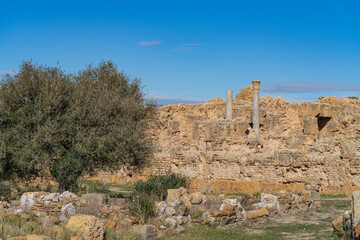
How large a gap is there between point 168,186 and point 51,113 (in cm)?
417

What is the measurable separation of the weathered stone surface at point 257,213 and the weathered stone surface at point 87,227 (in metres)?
5.08

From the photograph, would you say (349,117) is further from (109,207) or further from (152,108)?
(109,207)

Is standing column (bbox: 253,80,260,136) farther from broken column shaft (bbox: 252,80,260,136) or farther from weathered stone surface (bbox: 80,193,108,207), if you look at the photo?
weathered stone surface (bbox: 80,193,108,207)

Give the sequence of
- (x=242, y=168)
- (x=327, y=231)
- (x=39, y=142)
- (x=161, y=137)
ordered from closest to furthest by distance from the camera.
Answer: (x=327, y=231), (x=39, y=142), (x=242, y=168), (x=161, y=137)

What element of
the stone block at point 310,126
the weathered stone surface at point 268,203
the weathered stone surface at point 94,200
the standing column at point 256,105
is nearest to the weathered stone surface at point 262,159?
the stone block at point 310,126

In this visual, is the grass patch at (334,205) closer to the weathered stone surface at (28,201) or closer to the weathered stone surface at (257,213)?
the weathered stone surface at (257,213)

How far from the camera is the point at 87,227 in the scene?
25.7ft

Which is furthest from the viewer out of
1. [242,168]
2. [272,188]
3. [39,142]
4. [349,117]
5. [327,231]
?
[349,117]

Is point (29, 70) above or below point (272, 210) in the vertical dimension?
above

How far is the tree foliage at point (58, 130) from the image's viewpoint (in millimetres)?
12781

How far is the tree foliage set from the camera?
12781mm

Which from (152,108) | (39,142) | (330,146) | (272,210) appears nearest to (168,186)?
(272,210)

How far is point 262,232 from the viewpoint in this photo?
10727 mm

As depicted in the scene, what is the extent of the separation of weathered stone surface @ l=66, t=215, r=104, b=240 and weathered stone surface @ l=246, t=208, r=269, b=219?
5080 millimetres
